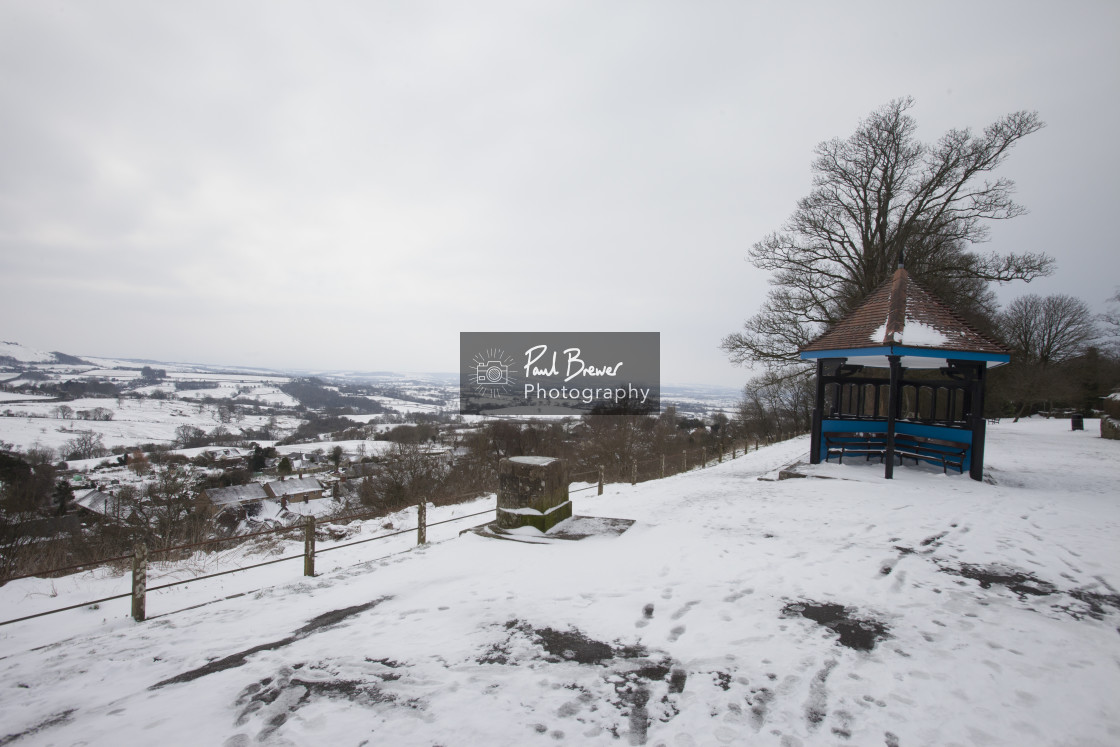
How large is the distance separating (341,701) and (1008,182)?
20.8 metres

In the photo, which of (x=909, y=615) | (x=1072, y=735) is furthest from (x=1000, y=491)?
(x=1072, y=735)

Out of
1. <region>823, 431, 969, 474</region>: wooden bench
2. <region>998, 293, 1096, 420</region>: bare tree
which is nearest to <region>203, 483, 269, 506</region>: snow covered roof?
<region>823, 431, 969, 474</region>: wooden bench

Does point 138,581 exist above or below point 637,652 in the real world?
below

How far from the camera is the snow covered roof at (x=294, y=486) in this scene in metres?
33.3

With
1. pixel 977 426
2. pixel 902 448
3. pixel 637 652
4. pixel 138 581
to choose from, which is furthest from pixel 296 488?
pixel 977 426

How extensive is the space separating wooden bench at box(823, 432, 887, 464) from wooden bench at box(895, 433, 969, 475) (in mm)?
371

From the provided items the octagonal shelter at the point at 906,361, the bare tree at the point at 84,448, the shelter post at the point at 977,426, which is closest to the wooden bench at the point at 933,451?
the octagonal shelter at the point at 906,361

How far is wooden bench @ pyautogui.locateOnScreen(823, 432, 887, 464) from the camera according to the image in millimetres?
11000

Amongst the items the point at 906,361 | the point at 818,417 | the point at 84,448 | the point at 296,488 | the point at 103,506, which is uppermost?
the point at 906,361

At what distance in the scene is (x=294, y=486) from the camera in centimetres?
3559

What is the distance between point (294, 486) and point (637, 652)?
3871 cm

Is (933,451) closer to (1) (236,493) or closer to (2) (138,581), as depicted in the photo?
(2) (138,581)

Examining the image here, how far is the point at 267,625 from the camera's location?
4.21 m

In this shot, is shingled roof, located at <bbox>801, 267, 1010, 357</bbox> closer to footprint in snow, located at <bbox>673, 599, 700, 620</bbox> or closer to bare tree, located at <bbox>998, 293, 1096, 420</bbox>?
footprint in snow, located at <bbox>673, 599, 700, 620</bbox>
